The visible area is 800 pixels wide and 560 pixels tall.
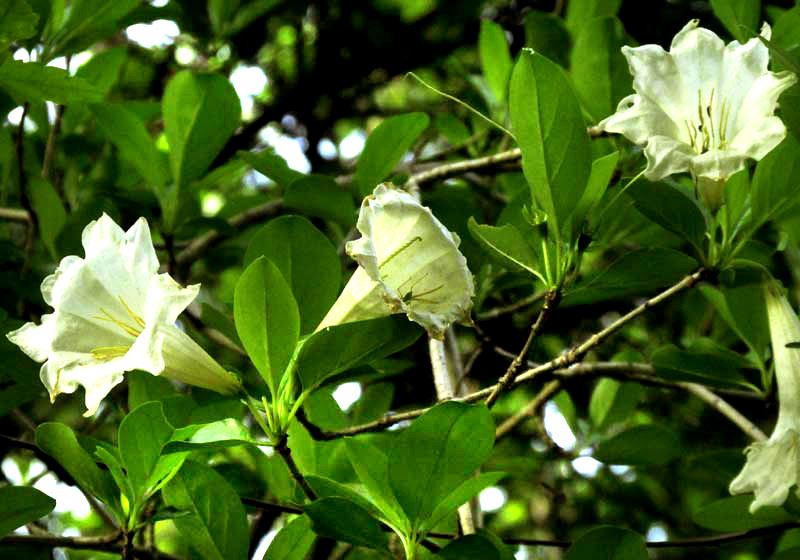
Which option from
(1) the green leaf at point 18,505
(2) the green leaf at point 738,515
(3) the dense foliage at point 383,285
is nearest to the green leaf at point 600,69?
(3) the dense foliage at point 383,285

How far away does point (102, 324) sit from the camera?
3.84 feet

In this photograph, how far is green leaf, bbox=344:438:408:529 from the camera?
112 centimetres

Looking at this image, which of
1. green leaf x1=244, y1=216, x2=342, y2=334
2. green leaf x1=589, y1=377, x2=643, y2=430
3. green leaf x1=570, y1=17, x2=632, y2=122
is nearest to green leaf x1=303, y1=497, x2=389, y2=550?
green leaf x1=244, y1=216, x2=342, y2=334

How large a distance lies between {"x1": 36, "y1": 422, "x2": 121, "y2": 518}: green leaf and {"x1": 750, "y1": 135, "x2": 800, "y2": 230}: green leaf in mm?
839

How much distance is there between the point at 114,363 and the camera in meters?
1.11

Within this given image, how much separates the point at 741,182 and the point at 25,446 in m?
1.00

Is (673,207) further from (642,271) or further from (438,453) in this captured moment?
(438,453)

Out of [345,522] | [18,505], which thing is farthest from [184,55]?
[345,522]

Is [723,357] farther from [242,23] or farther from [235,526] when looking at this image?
[242,23]

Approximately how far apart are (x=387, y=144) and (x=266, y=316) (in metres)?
0.53

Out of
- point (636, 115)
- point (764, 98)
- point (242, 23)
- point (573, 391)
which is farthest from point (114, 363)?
point (573, 391)

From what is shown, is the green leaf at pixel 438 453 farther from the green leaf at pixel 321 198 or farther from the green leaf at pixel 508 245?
the green leaf at pixel 321 198

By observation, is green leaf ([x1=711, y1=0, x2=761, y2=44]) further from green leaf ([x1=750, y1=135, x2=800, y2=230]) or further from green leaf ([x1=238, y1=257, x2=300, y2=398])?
green leaf ([x1=238, y1=257, x2=300, y2=398])

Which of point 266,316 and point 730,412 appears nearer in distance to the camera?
point 266,316
